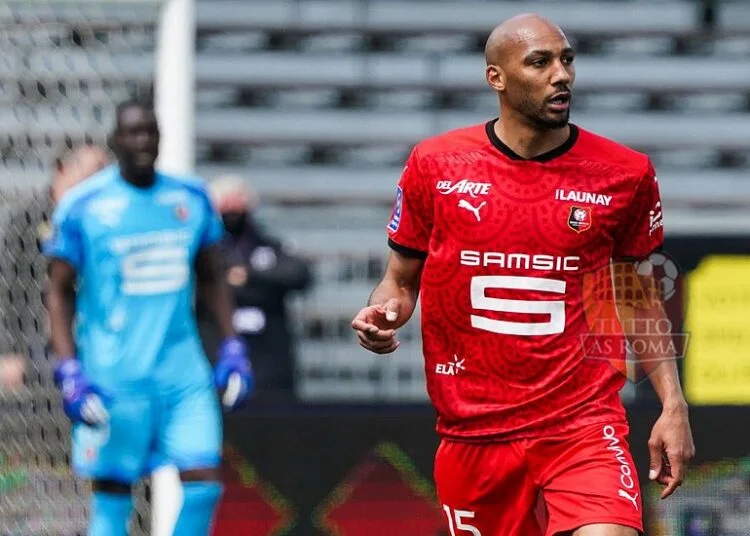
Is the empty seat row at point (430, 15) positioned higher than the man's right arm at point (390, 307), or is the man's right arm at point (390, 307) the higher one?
the man's right arm at point (390, 307)

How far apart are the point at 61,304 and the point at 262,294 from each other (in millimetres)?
2720

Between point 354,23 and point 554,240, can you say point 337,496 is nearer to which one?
point 554,240

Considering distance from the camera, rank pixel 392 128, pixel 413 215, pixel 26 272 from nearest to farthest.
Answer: pixel 413 215 → pixel 26 272 → pixel 392 128

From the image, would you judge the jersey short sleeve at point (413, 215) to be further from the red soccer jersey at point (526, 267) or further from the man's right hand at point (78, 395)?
the man's right hand at point (78, 395)

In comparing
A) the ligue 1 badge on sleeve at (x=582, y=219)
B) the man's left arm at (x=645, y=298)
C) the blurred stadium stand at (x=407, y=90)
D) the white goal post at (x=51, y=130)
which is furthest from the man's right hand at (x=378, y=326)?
the blurred stadium stand at (x=407, y=90)

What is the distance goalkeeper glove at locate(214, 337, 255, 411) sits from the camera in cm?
734

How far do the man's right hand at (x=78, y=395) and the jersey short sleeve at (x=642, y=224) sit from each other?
2.87 metres

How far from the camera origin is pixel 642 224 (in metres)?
4.90

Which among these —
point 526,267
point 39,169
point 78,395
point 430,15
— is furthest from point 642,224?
point 430,15

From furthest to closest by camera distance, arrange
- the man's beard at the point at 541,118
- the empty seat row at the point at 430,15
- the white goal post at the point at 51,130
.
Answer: the empty seat row at the point at 430,15 < the white goal post at the point at 51,130 < the man's beard at the point at 541,118

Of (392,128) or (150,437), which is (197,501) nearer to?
(150,437)

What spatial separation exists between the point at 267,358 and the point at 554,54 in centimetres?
532

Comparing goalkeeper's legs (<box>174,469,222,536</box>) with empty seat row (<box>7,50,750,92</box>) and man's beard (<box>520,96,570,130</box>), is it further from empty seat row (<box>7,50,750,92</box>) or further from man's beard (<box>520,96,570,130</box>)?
empty seat row (<box>7,50,750,92</box>)

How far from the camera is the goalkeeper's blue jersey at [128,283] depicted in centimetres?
718
